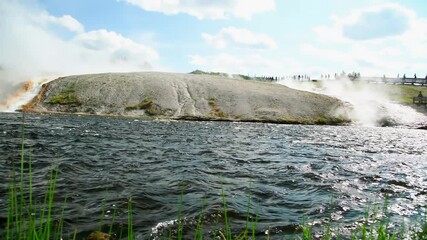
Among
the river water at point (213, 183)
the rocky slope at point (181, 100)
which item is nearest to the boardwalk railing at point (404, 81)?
the rocky slope at point (181, 100)

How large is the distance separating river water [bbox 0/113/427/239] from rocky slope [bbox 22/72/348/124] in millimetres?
32035

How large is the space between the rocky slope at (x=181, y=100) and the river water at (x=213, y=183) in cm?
3204

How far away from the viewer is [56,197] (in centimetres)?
1070

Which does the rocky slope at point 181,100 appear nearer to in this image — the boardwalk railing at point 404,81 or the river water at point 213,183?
the river water at point 213,183

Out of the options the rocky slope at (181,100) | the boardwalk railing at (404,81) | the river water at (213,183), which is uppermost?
the boardwalk railing at (404,81)

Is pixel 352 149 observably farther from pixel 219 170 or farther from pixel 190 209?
pixel 190 209

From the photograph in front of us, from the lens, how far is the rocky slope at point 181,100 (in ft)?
182

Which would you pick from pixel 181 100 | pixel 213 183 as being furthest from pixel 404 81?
pixel 213 183

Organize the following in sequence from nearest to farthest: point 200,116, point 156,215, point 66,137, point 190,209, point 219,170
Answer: point 156,215 < point 190,209 < point 219,170 < point 66,137 < point 200,116

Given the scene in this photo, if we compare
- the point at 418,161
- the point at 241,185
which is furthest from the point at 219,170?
the point at 418,161

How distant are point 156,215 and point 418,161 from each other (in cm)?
1672

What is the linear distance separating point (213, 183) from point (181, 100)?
46901 mm

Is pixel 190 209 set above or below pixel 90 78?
below

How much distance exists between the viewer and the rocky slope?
5534 centimetres
